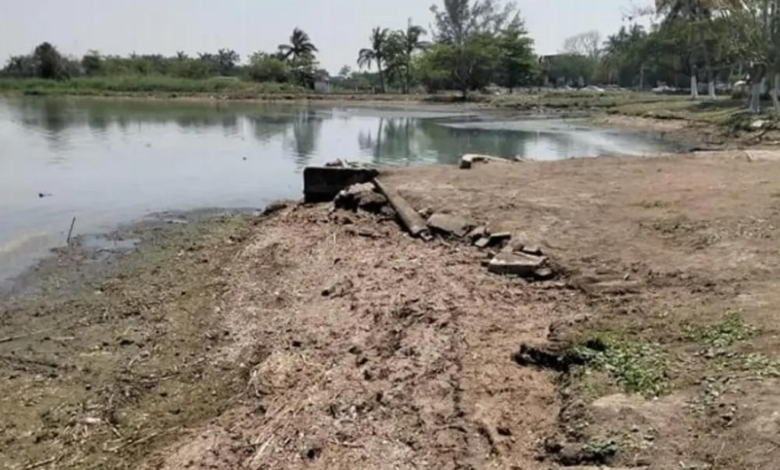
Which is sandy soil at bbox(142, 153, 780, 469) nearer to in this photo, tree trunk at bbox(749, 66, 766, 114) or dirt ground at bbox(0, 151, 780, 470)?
dirt ground at bbox(0, 151, 780, 470)

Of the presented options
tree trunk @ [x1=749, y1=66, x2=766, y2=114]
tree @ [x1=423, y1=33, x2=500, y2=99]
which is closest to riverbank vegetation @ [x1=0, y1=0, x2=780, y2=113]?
tree @ [x1=423, y1=33, x2=500, y2=99]

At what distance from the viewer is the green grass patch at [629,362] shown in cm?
368

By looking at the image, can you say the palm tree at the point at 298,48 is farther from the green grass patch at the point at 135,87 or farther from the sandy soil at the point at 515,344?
the sandy soil at the point at 515,344

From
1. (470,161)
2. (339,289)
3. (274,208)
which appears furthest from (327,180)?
(339,289)

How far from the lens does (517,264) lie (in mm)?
6074

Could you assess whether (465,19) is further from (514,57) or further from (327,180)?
(327,180)

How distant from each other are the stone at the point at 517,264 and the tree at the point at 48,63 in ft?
221

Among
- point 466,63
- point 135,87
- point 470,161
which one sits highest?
point 466,63

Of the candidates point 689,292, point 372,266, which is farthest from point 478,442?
point 372,266

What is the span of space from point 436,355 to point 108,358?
8.27ft

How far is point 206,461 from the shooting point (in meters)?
3.74

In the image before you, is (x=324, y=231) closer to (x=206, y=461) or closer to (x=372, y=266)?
(x=372, y=266)

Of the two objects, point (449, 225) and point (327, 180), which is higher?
point (327, 180)

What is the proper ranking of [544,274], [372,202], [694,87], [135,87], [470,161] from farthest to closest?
1. [135,87]
2. [694,87]
3. [470,161]
4. [372,202]
5. [544,274]
